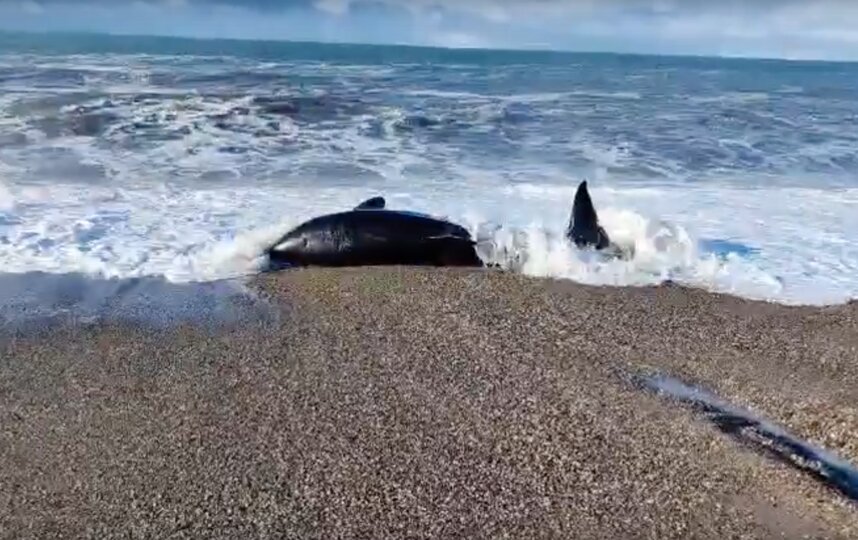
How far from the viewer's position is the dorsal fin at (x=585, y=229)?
743 centimetres

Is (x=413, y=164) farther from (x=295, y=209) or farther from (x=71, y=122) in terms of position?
(x=71, y=122)

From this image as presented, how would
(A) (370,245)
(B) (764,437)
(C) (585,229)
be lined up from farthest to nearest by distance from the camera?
(C) (585,229) < (A) (370,245) < (B) (764,437)

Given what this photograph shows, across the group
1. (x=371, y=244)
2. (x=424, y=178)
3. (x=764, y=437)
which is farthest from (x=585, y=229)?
(x=424, y=178)

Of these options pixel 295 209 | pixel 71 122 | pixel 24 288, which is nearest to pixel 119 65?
pixel 71 122

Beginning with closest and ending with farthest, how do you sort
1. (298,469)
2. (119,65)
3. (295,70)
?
(298,469), (119,65), (295,70)

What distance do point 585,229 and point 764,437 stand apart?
12.8ft

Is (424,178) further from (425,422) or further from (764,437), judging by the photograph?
(764,437)

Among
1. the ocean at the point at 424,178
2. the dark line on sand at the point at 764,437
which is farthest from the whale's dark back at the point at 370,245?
the dark line on sand at the point at 764,437

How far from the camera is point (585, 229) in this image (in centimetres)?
752

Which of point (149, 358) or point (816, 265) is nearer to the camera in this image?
point (149, 358)

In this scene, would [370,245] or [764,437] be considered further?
[370,245]

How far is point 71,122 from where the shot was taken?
16.2 m

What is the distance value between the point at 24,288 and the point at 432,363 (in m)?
3.05

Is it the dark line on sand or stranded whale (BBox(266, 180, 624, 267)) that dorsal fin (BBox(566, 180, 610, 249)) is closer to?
stranded whale (BBox(266, 180, 624, 267))
